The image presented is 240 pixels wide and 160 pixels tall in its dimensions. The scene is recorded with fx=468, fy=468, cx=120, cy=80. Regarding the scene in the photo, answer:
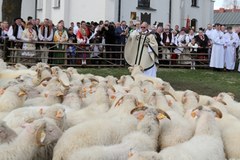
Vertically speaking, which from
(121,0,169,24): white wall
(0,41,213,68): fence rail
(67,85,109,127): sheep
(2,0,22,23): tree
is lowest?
(67,85,109,127): sheep

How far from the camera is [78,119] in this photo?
5.63 m

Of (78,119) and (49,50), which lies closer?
(78,119)

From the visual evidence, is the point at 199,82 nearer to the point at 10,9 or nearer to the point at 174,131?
the point at 10,9

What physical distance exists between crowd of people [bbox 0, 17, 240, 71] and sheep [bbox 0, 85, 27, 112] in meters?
9.32

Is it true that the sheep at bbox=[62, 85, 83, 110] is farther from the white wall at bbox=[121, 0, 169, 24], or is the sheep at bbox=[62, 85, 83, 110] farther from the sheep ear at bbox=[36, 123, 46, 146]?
the white wall at bbox=[121, 0, 169, 24]

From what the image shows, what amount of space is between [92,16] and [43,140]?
2809 cm

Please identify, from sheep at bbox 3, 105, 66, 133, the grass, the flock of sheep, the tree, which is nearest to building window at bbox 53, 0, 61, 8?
the tree

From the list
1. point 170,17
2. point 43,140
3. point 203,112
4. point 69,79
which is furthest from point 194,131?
point 170,17

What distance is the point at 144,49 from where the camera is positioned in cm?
1333

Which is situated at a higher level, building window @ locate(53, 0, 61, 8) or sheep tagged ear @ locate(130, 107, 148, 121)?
building window @ locate(53, 0, 61, 8)

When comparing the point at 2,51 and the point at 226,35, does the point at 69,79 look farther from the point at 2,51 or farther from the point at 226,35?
the point at 226,35

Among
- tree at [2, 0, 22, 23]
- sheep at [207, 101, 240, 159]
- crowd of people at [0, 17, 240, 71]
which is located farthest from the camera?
tree at [2, 0, 22, 23]

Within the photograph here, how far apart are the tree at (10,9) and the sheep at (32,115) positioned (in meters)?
14.0

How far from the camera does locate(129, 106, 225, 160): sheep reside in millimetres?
4203
